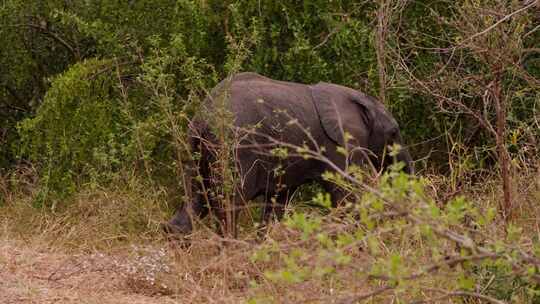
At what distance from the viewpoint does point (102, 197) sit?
8.52 metres

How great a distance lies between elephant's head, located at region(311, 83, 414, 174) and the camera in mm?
7875

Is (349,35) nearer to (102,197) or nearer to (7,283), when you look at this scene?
(102,197)

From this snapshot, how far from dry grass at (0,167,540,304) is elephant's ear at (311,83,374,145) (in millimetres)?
809

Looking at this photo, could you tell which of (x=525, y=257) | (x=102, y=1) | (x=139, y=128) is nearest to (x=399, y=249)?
(x=139, y=128)

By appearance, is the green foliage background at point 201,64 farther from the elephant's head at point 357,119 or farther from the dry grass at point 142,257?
the elephant's head at point 357,119

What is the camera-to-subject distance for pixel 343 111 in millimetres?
7992

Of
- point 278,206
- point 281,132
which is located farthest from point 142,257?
point 278,206

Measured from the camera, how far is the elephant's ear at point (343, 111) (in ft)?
25.7

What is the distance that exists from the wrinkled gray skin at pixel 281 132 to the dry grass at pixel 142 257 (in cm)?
31

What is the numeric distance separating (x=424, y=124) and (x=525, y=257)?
→ 5.68m

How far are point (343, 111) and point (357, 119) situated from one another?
14 cm

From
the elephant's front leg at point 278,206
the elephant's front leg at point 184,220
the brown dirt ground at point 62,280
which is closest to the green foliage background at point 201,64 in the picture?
the elephant's front leg at point 278,206

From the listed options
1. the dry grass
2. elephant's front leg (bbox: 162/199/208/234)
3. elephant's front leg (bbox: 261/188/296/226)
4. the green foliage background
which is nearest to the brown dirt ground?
the dry grass

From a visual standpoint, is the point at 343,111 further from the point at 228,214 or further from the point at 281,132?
the point at 228,214
